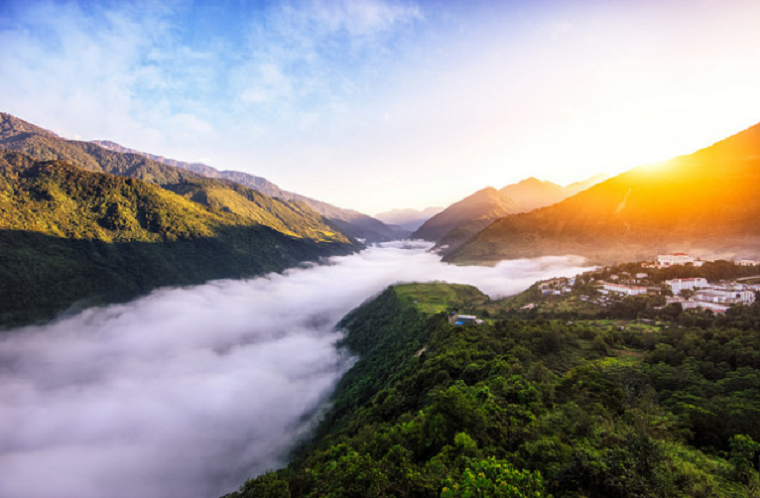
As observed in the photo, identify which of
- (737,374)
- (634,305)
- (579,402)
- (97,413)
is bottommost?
(97,413)

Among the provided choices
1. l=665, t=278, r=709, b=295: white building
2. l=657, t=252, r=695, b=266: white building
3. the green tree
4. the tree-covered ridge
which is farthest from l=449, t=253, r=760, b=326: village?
the green tree

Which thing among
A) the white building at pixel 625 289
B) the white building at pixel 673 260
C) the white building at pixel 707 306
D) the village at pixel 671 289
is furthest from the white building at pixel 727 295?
the white building at pixel 673 260

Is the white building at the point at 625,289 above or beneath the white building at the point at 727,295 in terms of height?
above

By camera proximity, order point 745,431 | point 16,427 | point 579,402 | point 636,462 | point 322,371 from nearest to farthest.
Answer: point 636,462
point 745,431
point 579,402
point 16,427
point 322,371

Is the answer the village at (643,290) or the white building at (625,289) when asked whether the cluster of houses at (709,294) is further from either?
the white building at (625,289)

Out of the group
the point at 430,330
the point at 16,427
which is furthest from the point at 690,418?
the point at 16,427

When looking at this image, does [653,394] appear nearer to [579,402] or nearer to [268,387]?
[579,402]
